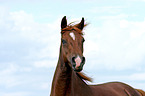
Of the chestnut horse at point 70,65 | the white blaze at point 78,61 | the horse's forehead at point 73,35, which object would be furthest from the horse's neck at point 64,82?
the white blaze at point 78,61

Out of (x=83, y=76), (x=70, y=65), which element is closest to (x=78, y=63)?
(x=70, y=65)

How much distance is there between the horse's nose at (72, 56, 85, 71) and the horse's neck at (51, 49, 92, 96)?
0.84 metres

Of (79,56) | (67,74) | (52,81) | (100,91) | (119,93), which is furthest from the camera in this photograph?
(119,93)

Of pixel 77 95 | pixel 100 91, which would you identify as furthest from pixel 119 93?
pixel 77 95

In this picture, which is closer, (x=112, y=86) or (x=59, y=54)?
(x=59, y=54)

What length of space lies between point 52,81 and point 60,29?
171 cm

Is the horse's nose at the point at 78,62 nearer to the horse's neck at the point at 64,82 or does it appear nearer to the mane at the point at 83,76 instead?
the horse's neck at the point at 64,82

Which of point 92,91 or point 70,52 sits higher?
point 70,52

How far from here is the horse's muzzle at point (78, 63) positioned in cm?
887

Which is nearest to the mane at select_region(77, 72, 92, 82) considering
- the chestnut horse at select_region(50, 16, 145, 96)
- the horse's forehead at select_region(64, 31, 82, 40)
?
the chestnut horse at select_region(50, 16, 145, 96)

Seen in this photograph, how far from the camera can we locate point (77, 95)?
10.1 metres

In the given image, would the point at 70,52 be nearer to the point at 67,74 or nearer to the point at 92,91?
the point at 67,74

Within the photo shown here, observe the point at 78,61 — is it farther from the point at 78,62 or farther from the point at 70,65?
the point at 70,65

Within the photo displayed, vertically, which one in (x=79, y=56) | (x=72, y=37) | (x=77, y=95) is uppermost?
(x=72, y=37)
